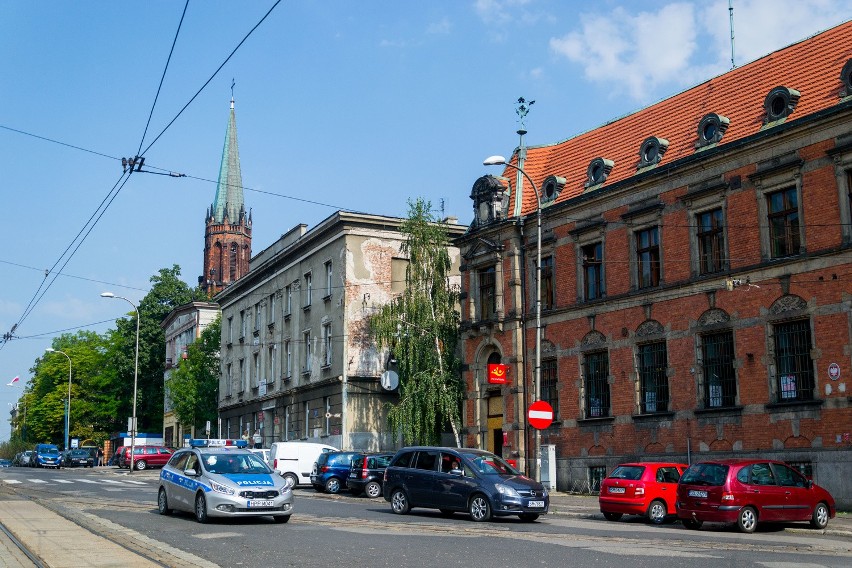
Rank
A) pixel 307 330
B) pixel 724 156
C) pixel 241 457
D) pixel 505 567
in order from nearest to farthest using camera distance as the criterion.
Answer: pixel 505 567 < pixel 241 457 < pixel 724 156 < pixel 307 330

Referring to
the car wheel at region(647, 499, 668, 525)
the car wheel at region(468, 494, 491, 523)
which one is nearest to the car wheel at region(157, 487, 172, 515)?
the car wheel at region(468, 494, 491, 523)

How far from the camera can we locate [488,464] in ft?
71.7

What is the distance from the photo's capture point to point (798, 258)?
2617cm

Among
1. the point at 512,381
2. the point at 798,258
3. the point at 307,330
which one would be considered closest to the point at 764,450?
the point at 798,258

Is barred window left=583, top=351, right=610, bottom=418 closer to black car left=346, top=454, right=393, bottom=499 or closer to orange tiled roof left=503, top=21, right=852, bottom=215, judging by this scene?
orange tiled roof left=503, top=21, right=852, bottom=215

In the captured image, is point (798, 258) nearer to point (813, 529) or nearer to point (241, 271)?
point (813, 529)

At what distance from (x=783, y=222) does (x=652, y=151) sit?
5.92m

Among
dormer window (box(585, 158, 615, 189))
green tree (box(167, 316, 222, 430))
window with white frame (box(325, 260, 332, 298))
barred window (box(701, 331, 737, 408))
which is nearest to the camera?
barred window (box(701, 331, 737, 408))

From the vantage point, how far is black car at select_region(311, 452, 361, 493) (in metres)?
34.4

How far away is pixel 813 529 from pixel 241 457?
39.7 ft

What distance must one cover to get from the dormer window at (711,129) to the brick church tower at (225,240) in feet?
341

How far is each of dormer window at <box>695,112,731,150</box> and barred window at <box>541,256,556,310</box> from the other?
7821 mm

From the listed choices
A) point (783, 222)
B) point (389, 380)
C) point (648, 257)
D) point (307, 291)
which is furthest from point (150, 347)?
point (783, 222)

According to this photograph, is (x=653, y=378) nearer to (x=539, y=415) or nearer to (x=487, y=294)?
(x=539, y=415)
